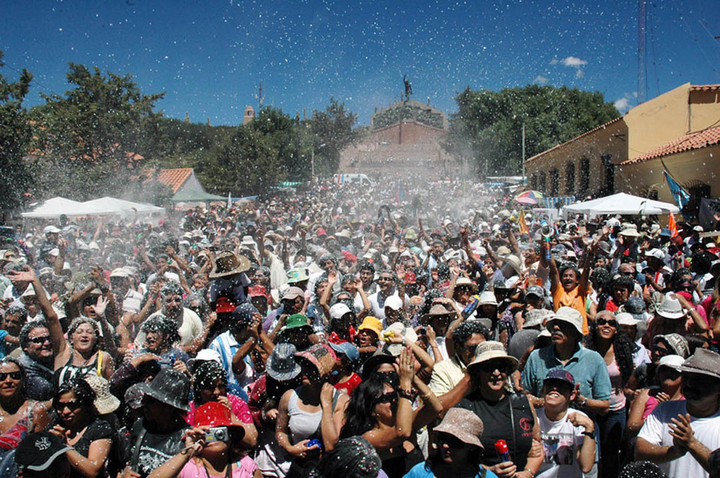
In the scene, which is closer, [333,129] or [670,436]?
[670,436]

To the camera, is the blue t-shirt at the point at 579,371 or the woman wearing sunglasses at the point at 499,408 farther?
the blue t-shirt at the point at 579,371

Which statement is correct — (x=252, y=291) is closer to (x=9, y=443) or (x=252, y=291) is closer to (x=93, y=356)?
(x=93, y=356)

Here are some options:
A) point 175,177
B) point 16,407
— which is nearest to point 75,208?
point 16,407

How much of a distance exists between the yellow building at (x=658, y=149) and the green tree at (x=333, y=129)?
134 ft

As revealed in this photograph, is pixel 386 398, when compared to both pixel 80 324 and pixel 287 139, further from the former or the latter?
pixel 287 139

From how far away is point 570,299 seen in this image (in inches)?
214

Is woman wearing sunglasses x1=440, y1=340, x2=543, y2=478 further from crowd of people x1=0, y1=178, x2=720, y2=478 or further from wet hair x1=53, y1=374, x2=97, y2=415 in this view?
wet hair x1=53, y1=374, x2=97, y2=415

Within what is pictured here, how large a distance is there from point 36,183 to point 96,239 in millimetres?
8776

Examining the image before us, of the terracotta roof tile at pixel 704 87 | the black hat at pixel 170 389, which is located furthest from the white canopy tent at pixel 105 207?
the terracotta roof tile at pixel 704 87

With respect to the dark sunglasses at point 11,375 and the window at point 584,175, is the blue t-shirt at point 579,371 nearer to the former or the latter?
the dark sunglasses at point 11,375

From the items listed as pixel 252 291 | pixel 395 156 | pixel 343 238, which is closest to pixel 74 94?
pixel 343 238

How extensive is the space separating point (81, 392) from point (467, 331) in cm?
230

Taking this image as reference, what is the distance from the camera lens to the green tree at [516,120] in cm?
4659

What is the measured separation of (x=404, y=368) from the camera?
2.84m
